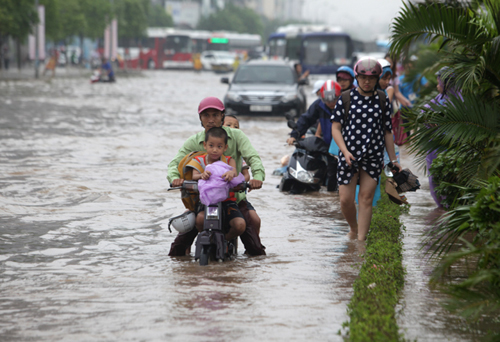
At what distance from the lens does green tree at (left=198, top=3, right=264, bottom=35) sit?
116375 mm

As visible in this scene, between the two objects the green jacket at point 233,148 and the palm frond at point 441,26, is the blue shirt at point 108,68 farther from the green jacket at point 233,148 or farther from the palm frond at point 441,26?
the green jacket at point 233,148

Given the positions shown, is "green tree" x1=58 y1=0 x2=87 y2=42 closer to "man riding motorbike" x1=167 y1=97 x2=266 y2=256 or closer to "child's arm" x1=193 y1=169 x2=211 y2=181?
"man riding motorbike" x1=167 y1=97 x2=266 y2=256

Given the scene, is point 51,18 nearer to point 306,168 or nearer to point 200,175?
point 306,168

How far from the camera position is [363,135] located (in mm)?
6863

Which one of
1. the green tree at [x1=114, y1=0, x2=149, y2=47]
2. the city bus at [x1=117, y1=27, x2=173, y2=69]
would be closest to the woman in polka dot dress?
the city bus at [x1=117, y1=27, x2=173, y2=69]

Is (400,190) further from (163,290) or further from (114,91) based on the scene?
(114,91)

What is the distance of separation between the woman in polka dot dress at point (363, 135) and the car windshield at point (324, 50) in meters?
33.1

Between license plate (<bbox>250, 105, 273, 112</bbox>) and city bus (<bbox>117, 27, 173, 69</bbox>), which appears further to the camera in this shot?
city bus (<bbox>117, 27, 173, 69</bbox>)

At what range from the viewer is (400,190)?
7.26m

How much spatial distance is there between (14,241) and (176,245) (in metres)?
1.73

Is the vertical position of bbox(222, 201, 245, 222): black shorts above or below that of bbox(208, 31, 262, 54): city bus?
below

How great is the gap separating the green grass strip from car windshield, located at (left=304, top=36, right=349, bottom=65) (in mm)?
32515

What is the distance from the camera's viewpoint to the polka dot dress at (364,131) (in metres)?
6.86

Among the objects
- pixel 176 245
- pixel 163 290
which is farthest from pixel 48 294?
pixel 176 245
